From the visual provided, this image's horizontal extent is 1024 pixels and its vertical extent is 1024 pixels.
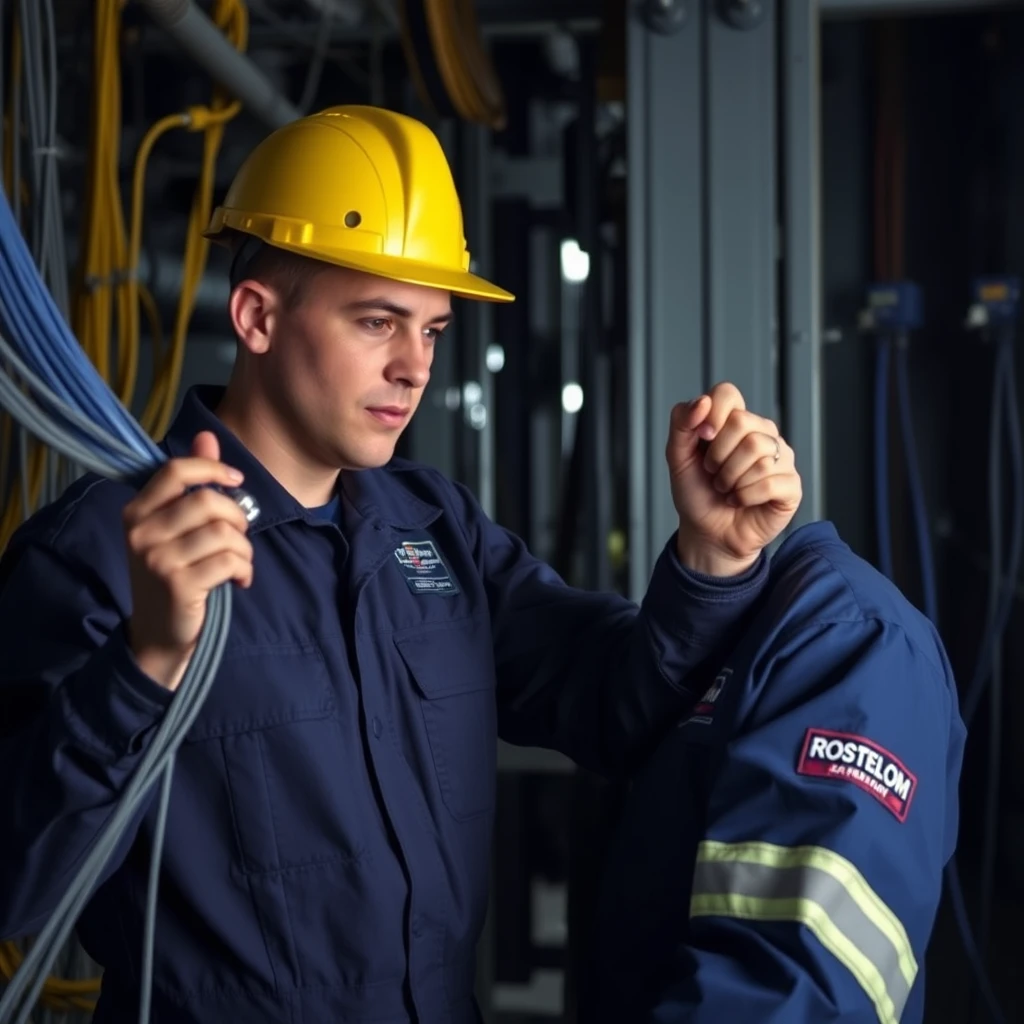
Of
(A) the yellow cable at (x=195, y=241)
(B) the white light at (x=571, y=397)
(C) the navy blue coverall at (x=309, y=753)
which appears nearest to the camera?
(C) the navy blue coverall at (x=309, y=753)

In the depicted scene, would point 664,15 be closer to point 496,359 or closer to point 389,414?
point 389,414

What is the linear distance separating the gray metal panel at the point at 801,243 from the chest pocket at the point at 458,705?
0.51 metres

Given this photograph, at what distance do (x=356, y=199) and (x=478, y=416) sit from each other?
1875mm

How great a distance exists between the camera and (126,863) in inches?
46.7

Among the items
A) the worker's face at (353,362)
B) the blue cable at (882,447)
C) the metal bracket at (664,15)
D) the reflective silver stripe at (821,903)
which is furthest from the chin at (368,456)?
the blue cable at (882,447)

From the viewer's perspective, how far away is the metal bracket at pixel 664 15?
165cm

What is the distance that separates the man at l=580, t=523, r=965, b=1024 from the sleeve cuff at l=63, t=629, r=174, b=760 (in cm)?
47

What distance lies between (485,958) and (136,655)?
1867mm

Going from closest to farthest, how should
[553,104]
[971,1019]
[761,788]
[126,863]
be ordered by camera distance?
[761,788]
[126,863]
[971,1019]
[553,104]

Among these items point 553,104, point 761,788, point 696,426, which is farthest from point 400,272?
point 553,104

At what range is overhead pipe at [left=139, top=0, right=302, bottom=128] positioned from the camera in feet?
5.63

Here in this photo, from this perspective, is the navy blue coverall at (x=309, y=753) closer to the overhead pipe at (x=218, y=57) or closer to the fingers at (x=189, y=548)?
the fingers at (x=189, y=548)

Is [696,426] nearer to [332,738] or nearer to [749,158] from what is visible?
[332,738]

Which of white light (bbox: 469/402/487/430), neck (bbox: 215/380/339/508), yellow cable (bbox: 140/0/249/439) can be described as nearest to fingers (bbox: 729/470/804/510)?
neck (bbox: 215/380/339/508)
